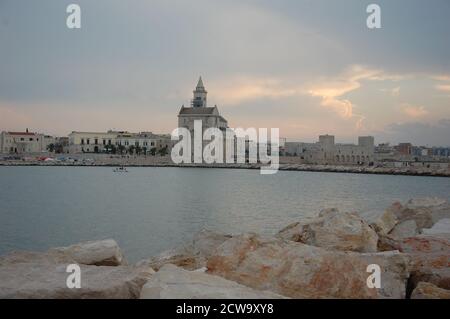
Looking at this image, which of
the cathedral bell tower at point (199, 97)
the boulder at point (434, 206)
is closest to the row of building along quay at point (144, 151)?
the cathedral bell tower at point (199, 97)

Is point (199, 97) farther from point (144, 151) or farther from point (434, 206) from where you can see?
point (434, 206)

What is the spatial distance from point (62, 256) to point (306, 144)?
Answer: 141271 mm

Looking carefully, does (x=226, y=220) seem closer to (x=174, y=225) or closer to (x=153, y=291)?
(x=174, y=225)

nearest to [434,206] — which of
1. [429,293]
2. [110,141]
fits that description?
[429,293]

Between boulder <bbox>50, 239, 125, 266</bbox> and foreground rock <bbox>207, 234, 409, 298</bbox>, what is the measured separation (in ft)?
5.12

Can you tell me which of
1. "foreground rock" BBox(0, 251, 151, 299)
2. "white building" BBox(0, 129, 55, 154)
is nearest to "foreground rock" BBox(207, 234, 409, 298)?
"foreground rock" BBox(0, 251, 151, 299)

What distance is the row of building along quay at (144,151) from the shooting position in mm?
93875

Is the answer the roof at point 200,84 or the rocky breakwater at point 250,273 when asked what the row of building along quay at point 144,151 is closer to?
the roof at point 200,84

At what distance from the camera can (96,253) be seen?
215 inches

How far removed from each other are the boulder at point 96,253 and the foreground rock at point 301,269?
156 cm

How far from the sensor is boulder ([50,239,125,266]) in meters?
5.30

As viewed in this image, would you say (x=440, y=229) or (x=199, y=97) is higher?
(x=199, y=97)

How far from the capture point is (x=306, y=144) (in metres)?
144

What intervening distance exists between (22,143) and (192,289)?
11798 cm
